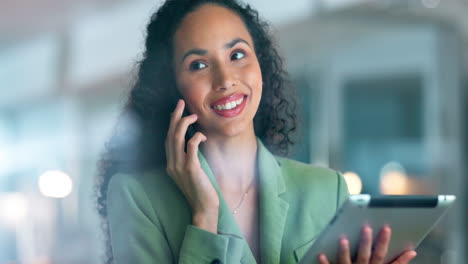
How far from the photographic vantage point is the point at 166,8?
3.51 feet

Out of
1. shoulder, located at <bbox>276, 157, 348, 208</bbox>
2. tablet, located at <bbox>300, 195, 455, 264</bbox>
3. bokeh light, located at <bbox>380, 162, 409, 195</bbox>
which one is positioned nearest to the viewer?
tablet, located at <bbox>300, 195, 455, 264</bbox>

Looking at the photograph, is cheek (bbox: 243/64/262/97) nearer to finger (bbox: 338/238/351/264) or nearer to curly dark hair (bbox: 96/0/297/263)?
curly dark hair (bbox: 96/0/297/263)

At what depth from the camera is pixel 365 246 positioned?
1037 mm

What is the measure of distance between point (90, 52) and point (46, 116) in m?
0.16

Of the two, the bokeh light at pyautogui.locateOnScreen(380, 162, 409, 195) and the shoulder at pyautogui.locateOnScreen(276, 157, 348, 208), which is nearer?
the shoulder at pyautogui.locateOnScreen(276, 157, 348, 208)

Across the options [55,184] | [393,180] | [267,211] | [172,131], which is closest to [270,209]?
[267,211]

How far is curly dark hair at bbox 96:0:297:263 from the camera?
1043mm

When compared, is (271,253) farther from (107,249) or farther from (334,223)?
(107,249)

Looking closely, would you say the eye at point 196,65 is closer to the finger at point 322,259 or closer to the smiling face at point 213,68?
the smiling face at point 213,68

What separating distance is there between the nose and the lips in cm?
2

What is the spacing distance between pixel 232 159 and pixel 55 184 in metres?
0.34

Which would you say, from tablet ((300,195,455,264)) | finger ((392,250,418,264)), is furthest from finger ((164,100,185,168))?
finger ((392,250,418,264))

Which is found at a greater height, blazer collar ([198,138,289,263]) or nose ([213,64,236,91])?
nose ([213,64,236,91])

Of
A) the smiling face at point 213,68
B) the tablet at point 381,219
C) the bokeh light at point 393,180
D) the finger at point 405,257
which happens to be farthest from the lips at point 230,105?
the bokeh light at point 393,180
